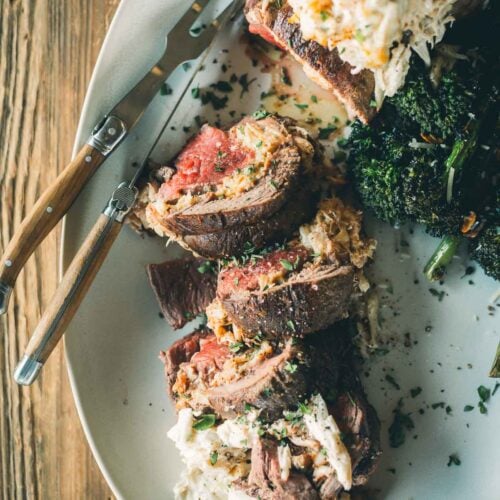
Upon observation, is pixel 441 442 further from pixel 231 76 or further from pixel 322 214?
A: pixel 231 76

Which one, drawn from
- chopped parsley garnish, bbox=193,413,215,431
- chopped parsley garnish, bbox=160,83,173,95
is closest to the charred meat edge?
chopped parsley garnish, bbox=193,413,215,431

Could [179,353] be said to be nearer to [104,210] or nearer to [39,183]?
[104,210]

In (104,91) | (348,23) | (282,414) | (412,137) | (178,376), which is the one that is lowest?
(178,376)

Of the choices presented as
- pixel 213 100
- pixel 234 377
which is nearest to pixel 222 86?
pixel 213 100

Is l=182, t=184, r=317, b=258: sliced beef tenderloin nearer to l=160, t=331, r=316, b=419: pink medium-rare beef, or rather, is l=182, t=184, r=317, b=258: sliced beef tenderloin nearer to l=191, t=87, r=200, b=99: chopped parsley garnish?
l=160, t=331, r=316, b=419: pink medium-rare beef

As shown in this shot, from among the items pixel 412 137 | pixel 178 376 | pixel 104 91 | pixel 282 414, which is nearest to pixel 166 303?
pixel 178 376
